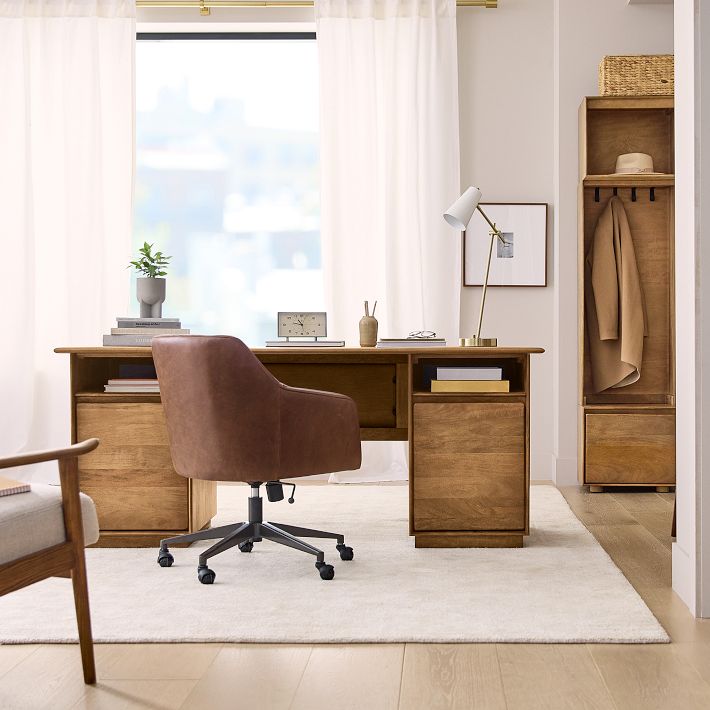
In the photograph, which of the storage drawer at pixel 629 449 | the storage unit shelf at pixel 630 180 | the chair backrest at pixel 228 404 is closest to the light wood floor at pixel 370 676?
the chair backrest at pixel 228 404

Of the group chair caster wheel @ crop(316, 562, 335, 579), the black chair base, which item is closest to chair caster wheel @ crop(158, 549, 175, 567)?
the black chair base

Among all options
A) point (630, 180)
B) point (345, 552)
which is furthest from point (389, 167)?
point (345, 552)

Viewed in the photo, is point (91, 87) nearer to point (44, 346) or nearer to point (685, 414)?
point (44, 346)

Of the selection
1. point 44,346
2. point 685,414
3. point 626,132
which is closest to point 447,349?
point 685,414

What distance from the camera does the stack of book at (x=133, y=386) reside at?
3.27 metres

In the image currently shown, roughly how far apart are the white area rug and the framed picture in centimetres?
183

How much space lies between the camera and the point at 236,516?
388 cm

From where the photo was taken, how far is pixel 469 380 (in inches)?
127

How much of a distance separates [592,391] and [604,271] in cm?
66

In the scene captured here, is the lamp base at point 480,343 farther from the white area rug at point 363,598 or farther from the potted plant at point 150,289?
the potted plant at point 150,289

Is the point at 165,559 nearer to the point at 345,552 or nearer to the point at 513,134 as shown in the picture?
the point at 345,552

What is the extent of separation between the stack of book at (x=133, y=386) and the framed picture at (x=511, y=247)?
2251 mm

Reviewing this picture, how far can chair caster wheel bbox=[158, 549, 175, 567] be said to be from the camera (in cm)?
299

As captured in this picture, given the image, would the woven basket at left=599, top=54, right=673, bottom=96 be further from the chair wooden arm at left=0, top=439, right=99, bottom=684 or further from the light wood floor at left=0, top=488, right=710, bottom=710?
the chair wooden arm at left=0, top=439, right=99, bottom=684
